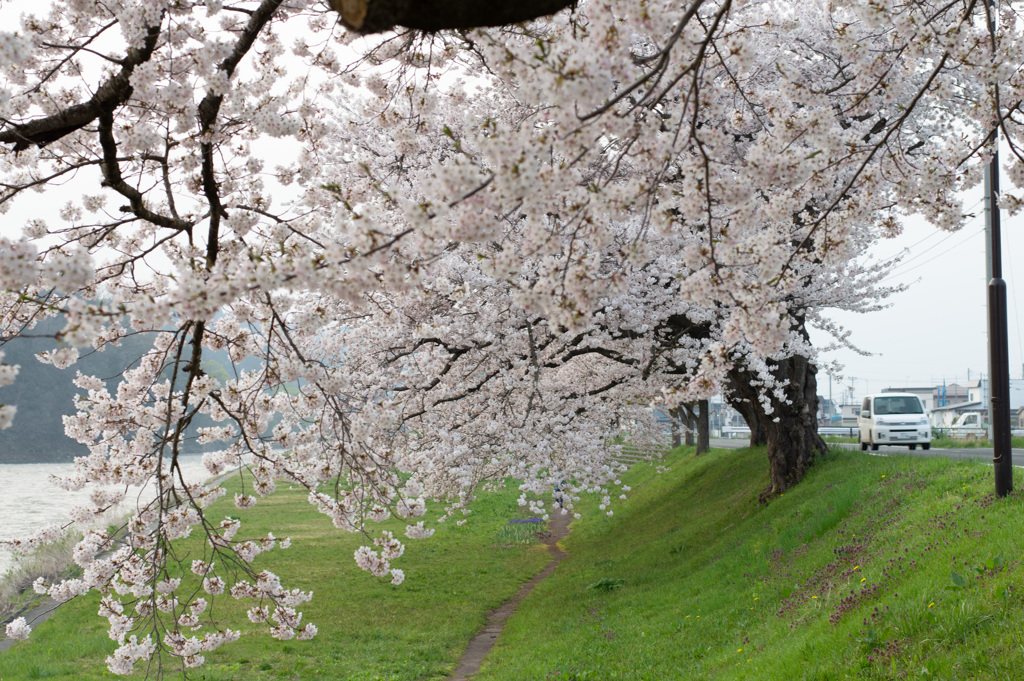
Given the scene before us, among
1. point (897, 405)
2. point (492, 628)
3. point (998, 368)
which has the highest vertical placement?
point (998, 368)

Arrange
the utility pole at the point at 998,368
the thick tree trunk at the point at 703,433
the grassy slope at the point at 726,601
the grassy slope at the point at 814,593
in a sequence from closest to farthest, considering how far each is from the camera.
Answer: the grassy slope at the point at 814,593 < the grassy slope at the point at 726,601 < the utility pole at the point at 998,368 < the thick tree trunk at the point at 703,433

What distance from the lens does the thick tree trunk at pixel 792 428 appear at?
47.3 feet


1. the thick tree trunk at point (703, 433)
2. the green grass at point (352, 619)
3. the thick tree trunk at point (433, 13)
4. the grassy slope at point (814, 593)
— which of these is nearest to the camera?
the thick tree trunk at point (433, 13)

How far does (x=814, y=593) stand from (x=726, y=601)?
183cm

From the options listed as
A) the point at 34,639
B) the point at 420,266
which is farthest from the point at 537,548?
the point at 420,266

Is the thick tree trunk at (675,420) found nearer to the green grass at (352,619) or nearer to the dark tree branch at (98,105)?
the green grass at (352,619)

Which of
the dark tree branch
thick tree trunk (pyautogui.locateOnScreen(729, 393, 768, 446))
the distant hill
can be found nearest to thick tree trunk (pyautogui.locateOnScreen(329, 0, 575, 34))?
the dark tree branch

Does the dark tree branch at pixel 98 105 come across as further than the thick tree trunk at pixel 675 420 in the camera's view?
No

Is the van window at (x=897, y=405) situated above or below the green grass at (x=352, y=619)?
above

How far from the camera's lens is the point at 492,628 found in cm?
1316

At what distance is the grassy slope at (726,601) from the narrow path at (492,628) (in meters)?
0.26

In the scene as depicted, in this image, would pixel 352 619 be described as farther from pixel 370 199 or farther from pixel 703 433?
pixel 703 433

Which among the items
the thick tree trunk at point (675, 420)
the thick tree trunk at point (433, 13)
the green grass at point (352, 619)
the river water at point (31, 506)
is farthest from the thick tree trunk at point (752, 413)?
the river water at point (31, 506)

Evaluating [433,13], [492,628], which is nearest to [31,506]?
[492,628]
